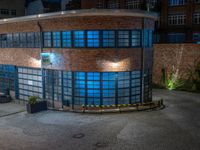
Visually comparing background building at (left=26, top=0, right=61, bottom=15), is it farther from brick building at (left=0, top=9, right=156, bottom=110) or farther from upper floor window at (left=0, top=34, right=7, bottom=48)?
brick building at (left=0, top=9, right=156, bottom=110)

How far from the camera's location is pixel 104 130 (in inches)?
703

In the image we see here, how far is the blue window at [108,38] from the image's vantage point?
21.6 m

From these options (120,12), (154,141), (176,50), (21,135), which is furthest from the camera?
(176,50)

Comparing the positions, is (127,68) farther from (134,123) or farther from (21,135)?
(21,135)

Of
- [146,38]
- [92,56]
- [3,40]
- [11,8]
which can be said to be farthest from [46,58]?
[11,8]

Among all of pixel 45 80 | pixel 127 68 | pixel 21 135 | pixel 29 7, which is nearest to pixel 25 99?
pixel 45 80

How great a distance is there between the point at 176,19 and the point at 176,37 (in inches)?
125

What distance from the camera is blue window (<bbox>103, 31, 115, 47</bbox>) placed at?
21594 millimetres

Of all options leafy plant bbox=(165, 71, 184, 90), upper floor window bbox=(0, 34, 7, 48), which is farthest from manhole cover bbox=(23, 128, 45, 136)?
leafy plant bbox=(165, 71, 184, 90)

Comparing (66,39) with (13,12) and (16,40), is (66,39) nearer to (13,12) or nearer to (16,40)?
(16,40)

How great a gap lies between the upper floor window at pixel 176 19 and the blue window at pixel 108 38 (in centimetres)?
2634

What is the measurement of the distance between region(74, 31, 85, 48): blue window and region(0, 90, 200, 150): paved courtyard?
20.1 ft

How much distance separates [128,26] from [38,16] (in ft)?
27.8

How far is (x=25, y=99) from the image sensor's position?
27469mm
